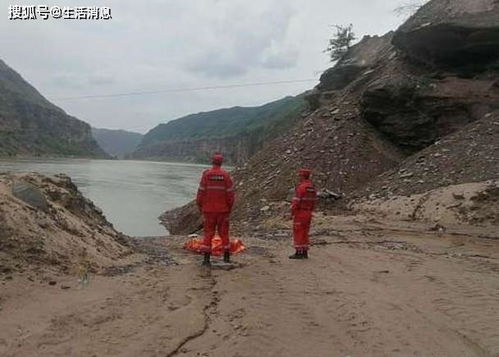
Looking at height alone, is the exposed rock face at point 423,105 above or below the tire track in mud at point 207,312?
above

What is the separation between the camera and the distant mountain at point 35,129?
120 meters

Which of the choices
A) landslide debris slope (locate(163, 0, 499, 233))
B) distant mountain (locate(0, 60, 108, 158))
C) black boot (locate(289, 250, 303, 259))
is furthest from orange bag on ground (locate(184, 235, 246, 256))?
distant mountain (locate(0, 60, 108, 158))

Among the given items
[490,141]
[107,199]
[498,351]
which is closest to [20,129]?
[107,199]

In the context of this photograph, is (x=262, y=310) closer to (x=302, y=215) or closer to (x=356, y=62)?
(x=302, y=215)

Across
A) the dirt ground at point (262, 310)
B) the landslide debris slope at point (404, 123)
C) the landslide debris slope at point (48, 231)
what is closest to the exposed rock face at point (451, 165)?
the landslide debris slope at point (404, 123)

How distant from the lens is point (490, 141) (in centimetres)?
1720

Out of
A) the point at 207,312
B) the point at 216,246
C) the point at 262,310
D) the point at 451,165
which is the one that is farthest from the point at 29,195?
the point at 451,165

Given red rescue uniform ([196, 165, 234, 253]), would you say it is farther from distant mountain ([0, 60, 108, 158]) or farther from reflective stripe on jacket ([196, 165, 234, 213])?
distant mountain ([0, 60, 108, 158])

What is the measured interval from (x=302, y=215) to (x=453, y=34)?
14.1 metres

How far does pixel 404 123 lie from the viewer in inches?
854

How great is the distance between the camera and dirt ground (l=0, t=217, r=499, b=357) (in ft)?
16.3

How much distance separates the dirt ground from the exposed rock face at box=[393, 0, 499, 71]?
13.5m

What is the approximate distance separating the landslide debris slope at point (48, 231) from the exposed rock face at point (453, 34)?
15.7 metres

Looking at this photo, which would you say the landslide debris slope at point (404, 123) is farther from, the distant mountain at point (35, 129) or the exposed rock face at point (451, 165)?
the distant mountain at point (35, 129)
